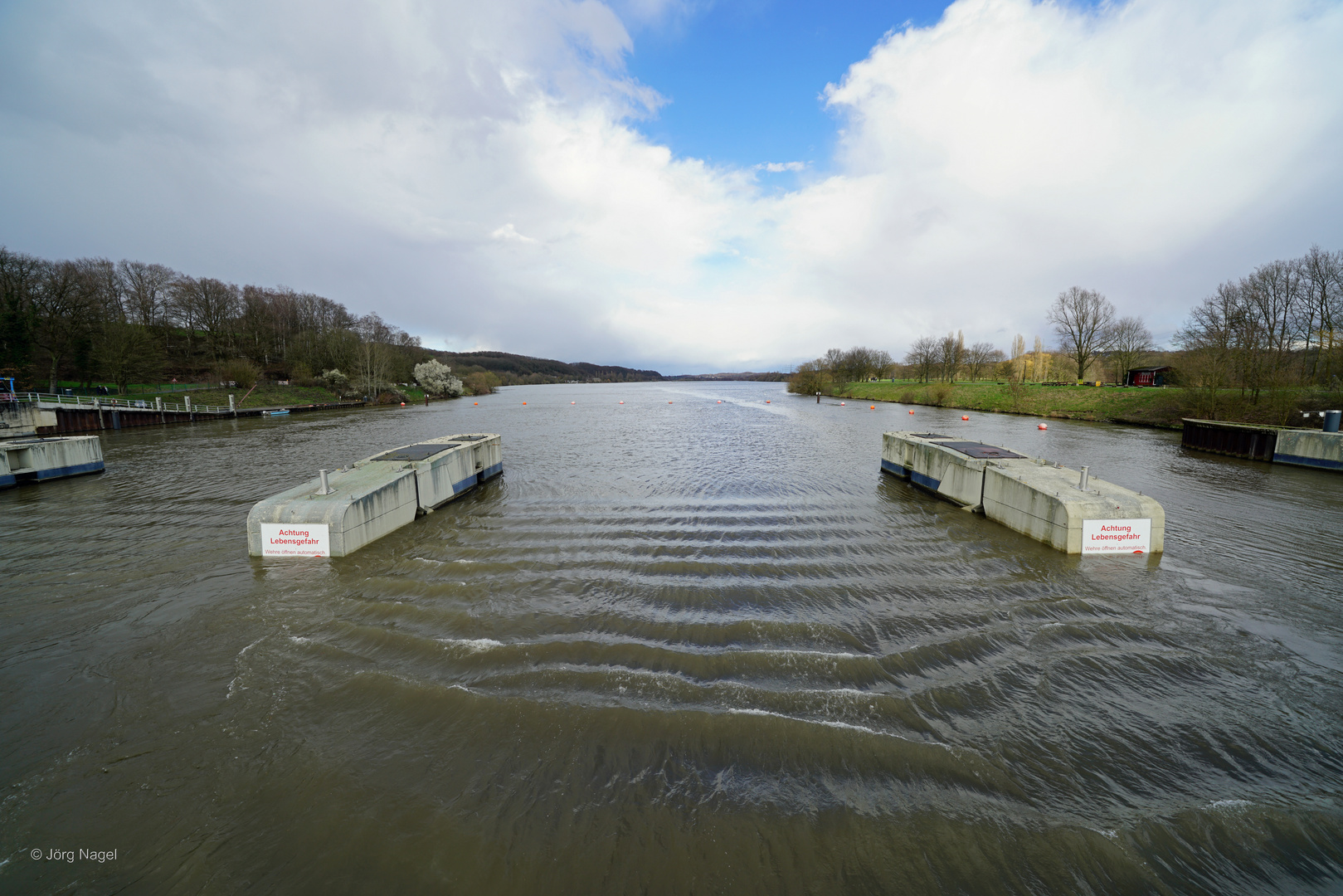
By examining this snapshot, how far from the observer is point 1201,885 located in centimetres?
297

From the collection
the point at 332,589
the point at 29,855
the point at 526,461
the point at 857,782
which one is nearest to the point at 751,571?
the point at 857,782

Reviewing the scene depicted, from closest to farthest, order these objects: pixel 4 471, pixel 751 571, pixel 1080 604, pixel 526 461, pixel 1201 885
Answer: pixel 1201 885
pixel 1080 604
pixel 751 571
pixel 4 471
pixel 526 461

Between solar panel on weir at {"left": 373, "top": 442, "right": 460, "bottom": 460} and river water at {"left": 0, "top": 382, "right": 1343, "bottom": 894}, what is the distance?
3185 millimetres

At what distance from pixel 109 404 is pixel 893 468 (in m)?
52.8

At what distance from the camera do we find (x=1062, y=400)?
43531mm

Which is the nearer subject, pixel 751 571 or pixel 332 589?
pixel 332 589

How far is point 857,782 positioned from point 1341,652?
21.8 ft

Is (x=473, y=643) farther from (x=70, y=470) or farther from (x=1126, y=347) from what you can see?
(x=1126, y=347)

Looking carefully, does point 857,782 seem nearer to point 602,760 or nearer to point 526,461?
point 602,760

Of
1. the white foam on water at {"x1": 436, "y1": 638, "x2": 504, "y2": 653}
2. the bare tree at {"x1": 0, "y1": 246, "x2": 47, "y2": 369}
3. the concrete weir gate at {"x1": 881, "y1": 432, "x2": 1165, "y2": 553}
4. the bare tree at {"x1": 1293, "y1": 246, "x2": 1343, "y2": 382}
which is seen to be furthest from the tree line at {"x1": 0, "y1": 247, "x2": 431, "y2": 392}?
the bare tree at {"x1": 1293, "y1": 246, "x2": 1343, "y2": 382}

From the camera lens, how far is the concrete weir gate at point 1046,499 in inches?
335

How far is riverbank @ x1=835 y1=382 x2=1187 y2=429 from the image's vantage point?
110 ft

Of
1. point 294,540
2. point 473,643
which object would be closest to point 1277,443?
point 473,643

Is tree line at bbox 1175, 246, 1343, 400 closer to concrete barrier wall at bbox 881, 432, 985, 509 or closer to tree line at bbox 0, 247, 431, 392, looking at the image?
concrete barrier wall at bbox 881, 432, 985, 509
